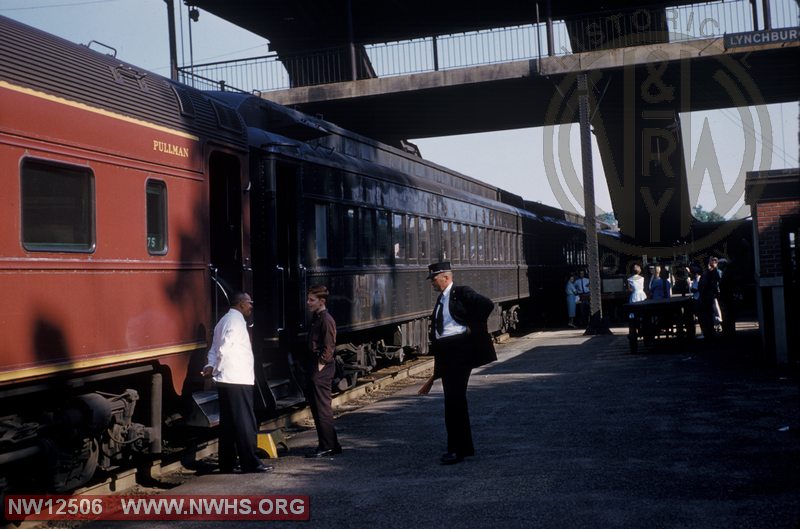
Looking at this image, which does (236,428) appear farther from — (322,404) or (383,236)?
(383,236)

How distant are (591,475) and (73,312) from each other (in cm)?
441

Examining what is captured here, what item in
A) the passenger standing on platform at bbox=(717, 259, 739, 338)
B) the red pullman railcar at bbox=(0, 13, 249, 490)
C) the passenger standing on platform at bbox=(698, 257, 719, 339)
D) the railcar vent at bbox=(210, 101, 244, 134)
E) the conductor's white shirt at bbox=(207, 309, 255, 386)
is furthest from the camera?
the passenger standing on platform at bbox=(717, 259, 739, 338)

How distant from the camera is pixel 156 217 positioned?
8273mm

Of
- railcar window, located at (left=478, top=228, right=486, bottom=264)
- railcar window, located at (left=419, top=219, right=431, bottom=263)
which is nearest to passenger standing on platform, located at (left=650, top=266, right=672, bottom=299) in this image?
railcar window, located at (left=478, top=228, right=486, bottom=264)

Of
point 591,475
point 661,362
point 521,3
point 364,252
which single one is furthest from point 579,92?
point 591,475

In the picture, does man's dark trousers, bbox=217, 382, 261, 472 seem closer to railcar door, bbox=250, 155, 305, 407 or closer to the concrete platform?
the concrete platform

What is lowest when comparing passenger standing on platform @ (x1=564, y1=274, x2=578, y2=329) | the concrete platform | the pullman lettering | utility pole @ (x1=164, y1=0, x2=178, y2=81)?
the concrete platform

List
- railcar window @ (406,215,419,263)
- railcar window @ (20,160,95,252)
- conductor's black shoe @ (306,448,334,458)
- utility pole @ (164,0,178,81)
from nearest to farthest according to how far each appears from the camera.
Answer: railcar window @ (20,160,95,252) < conductor's black shoe @ (306,448,334,458) < railcar window @ (406,215,419,263) < utility pole @ (164,0,178,81)

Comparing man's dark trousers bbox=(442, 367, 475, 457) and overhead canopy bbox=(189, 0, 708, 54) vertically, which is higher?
overhead canopy bbox=(189, 0, 708, 54)

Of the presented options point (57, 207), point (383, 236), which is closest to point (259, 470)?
point (57, 207)

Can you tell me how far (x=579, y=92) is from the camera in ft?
72.5

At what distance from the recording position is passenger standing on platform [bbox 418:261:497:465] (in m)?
8.20

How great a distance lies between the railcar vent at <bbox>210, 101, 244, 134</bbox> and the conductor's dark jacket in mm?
3298

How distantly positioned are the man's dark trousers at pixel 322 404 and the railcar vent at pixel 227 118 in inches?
112
